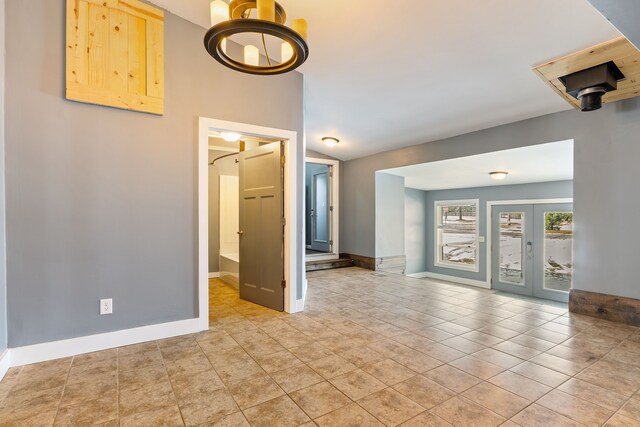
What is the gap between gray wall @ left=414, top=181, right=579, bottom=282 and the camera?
641cm

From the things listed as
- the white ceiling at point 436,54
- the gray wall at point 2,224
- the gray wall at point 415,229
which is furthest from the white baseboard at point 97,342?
the gray wall at point 415,229

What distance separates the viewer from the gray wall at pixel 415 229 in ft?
27.7

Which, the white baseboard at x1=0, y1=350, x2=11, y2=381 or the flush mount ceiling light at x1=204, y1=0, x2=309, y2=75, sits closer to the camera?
the flush mount ceiling light at x1=204, y1=0, x2=309, y2=75

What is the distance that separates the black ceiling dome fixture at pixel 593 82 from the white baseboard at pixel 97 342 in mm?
4347

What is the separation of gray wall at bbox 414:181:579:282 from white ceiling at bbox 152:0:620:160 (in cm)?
317

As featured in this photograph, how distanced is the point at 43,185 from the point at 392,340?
334 cm

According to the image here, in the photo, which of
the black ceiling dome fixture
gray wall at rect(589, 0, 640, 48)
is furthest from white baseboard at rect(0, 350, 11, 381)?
the black ceiling dome fixture

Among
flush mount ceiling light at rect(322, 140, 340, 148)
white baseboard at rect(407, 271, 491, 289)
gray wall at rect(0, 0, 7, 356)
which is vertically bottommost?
white baseboard at rect(407, 271, 491, 289)

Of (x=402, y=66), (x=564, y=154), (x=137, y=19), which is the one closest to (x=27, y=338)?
(x=137, y=19)

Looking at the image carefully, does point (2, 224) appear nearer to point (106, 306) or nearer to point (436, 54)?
point (106, 306)

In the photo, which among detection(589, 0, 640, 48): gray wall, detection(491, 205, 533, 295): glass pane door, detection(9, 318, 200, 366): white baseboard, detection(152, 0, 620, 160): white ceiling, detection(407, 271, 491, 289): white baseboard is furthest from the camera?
detection(407, 271, 491, 289): white baseboard

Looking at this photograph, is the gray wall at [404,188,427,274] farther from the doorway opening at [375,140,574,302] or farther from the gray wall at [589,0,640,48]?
the gray wall at [589,0,640,48]

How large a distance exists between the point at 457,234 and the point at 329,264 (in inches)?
153

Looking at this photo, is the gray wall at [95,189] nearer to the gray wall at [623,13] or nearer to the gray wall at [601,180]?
the gray wall at [623,13]
